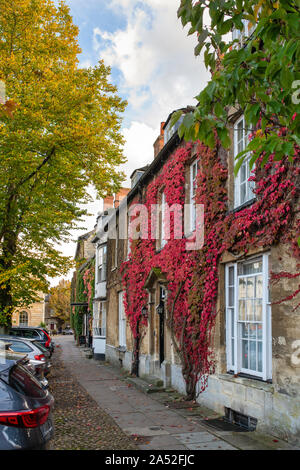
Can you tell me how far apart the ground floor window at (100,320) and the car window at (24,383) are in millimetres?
21045

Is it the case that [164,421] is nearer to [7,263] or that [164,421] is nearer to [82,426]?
[82,426]

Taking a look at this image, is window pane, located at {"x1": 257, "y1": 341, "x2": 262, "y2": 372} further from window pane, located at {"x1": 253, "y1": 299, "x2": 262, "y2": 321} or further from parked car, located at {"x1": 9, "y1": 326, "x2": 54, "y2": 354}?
parked car, located at {"x1": 9, "y1": 326, "x2": 54, "y2": 354}

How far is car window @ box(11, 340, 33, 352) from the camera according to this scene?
12336mm

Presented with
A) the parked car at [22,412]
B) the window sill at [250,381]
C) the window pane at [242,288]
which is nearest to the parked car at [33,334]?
the window sill at [250,381]

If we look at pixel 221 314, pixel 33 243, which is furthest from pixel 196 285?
pixel 33 243

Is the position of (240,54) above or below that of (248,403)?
above

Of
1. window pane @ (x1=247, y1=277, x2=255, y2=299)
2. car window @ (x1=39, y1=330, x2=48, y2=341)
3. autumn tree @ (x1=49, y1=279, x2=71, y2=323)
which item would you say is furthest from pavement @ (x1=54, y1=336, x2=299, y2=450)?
autumn tree @ (x1=49, y1=279, x2=71, y2=323)

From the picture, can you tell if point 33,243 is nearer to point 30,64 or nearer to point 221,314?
point 30,64

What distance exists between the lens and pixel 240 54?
396cm

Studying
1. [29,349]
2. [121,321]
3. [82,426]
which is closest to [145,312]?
[29,349]

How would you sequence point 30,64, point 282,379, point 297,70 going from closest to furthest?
point 297,70 < point 282,379 < point 30,64

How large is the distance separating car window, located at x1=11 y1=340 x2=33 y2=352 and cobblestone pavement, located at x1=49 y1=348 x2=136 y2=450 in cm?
→ 160

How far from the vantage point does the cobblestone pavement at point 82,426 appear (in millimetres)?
7250

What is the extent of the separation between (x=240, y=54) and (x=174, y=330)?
930cm
